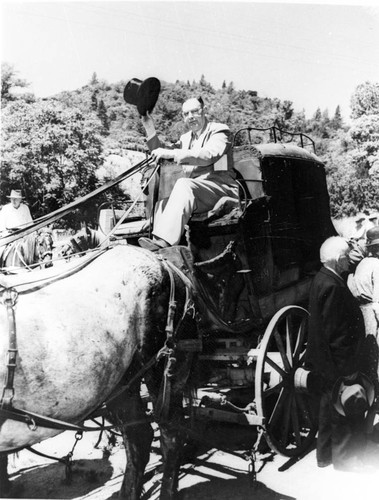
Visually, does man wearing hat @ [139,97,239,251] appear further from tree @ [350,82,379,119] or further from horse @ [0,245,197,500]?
tree @ [350,82,379,119]

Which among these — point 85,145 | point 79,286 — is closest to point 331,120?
point 85,145

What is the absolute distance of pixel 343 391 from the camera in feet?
12.3

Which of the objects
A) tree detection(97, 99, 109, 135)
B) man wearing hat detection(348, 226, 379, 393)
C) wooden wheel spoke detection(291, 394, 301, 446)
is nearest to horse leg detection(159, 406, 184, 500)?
wooden wheel spoke detection(291, 394, 301, 446)

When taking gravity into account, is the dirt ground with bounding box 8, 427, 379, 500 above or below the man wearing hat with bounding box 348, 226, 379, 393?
below

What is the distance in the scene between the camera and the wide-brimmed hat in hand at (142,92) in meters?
3.84

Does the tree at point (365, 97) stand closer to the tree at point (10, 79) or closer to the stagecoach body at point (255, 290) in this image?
the stagecoach body at point (255, 290)

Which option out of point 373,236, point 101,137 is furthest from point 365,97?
point 101,137

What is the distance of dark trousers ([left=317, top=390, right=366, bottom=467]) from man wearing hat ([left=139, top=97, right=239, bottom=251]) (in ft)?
6.34

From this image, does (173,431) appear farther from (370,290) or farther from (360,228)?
(360,228)

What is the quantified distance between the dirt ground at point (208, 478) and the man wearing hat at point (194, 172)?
209 centimetres

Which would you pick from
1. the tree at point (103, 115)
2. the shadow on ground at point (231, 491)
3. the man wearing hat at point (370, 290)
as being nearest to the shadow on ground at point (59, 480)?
the shadow on ground at point (231, 491)

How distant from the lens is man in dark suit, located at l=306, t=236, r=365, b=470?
145 inches

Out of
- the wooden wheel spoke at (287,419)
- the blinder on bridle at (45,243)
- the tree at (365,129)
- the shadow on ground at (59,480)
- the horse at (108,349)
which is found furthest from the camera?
the blinder on bridle at (45,243)

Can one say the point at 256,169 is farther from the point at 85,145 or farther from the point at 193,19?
the point at 85,145
